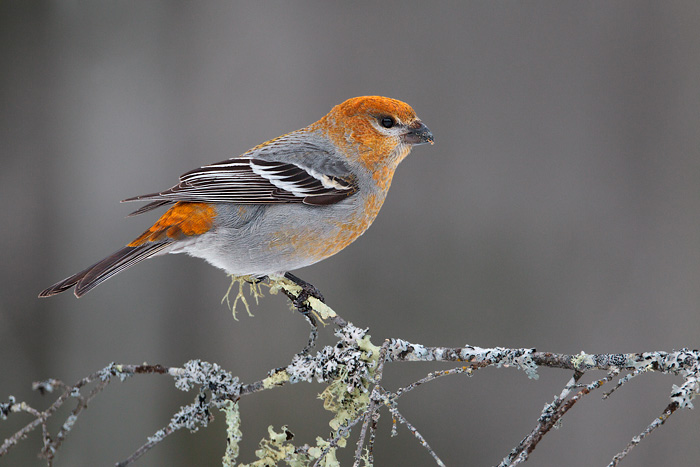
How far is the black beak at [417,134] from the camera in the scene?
2.23 meters

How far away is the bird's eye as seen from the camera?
227cm

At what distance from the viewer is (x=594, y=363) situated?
1125mm

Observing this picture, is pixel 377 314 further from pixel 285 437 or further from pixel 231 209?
pixel 285 437

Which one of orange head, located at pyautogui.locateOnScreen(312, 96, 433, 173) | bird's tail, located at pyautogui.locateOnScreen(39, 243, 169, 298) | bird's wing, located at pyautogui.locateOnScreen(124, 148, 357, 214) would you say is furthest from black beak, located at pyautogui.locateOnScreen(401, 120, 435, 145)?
bird's tail, located at pyautogui.locateOnScreen(39, 243, 169, 298)

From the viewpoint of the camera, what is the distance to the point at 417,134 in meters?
2.27

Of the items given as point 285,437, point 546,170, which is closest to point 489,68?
point 546,170

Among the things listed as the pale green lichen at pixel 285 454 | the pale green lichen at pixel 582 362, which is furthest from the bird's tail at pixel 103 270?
the pale green lichen at pixel 582 362

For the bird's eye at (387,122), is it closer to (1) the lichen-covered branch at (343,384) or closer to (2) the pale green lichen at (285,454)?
(1) the lichen-covered branch at (343,384)

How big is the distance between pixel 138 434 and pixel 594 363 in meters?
3.43

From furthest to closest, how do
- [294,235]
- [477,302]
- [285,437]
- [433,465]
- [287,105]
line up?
[287,105] → [477,302] → [433,465] → [294,235] → [285,437]

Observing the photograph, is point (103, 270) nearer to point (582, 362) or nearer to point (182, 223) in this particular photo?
point (182, 223)

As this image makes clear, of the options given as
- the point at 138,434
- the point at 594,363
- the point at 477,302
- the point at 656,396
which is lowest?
the point at 138,434

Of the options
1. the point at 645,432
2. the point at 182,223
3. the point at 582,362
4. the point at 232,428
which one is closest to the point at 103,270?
Result: the point at 182,223

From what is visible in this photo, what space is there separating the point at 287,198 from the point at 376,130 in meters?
0.43
